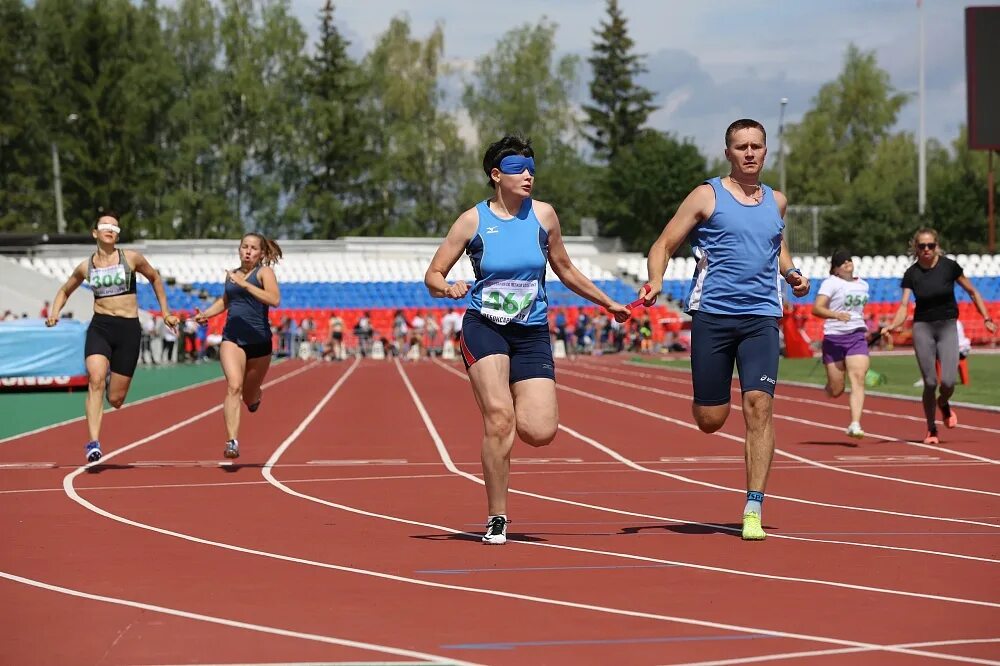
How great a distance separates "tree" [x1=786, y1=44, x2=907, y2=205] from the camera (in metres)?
103

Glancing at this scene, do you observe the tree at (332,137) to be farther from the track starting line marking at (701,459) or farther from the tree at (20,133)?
the track starting line marking at (701,459)

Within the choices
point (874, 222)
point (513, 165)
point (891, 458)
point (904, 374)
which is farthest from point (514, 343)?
point (874, 222)

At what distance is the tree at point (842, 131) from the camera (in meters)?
103

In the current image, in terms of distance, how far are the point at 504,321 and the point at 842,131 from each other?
99.3 m

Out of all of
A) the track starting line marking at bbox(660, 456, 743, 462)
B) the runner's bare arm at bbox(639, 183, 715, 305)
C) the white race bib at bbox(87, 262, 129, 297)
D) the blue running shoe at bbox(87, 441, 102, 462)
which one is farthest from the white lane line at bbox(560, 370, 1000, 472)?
the white race bib at bbox(87, 262, 129, 297)

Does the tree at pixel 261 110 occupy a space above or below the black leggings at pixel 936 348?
above

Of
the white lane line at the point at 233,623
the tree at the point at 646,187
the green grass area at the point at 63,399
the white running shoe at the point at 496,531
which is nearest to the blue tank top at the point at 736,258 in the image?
the white running shoe at the point at 496,531

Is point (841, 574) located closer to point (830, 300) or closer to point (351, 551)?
point (351, 551)

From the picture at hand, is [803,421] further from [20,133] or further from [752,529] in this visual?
[20,133]

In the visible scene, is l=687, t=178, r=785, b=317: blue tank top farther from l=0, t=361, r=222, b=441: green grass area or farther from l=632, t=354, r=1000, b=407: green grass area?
l=632, t=354, r=1000, b=407: green grass area

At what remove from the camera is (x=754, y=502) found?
28.5ft

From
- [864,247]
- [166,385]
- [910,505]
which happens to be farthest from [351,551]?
[864,247]

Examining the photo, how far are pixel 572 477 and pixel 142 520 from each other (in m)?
4.02

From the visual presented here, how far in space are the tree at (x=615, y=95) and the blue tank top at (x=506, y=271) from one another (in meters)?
90.6
